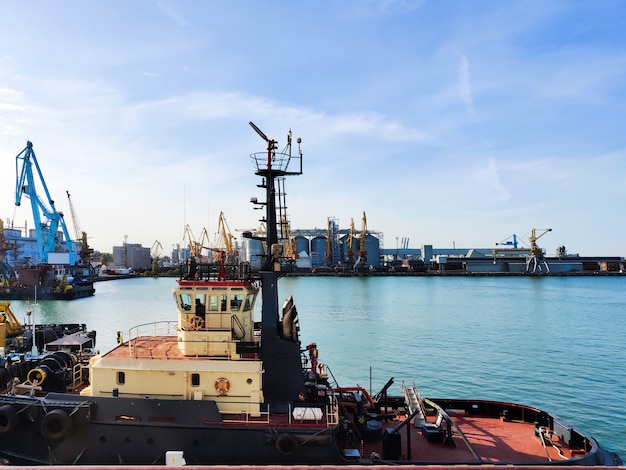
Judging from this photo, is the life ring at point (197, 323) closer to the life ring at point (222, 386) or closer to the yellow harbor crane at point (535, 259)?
the life ring at point (222, 386)

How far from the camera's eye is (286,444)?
1032 cm

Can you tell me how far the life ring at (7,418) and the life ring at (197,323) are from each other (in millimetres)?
4341

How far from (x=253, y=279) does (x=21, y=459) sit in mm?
6782

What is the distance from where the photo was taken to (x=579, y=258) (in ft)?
458

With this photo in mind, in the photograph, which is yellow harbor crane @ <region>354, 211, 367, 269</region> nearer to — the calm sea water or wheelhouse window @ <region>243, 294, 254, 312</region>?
the calm sea water

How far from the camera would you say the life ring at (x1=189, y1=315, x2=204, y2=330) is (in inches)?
469

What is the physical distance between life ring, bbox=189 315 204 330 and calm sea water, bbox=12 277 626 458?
713 centimetres

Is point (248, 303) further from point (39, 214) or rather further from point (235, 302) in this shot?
point (39, 214)

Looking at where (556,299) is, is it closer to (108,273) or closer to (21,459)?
(21,459)

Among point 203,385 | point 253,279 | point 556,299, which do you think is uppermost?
point 253,279

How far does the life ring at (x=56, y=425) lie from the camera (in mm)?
10477

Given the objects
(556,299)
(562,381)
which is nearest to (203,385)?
(562,381)

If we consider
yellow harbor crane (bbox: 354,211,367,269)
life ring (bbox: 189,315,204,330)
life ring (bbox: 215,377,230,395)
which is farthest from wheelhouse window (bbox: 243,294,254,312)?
yellow harbor crane (bbox: 354,211,367,269)

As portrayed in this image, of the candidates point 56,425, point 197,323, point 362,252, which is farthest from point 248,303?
point 362,252
